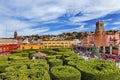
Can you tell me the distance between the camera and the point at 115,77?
16453mm

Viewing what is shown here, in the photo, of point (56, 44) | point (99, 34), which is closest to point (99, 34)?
point (99, 34)

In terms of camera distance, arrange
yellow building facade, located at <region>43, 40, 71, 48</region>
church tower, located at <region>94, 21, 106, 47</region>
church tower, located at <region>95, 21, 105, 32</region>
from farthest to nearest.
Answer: church tower, located at <region>95, 21, 105, 32</region>, yellow building facade, located at <region>43, 40, 71, 48</region>, church tower, located at <region>94, 21, 106, 47</region>

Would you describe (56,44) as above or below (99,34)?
below

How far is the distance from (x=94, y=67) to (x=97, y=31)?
2915 inches

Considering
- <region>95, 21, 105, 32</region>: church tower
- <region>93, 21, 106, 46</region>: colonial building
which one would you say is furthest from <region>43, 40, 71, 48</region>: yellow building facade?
<region>95, 21, 105, 32</region>: church tower

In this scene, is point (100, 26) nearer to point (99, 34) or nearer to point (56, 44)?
point (99, 34)

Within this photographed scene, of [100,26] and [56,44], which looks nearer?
[56,44]

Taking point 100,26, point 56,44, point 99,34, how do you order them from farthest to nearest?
point 100,26
point 56,44
point 99,34

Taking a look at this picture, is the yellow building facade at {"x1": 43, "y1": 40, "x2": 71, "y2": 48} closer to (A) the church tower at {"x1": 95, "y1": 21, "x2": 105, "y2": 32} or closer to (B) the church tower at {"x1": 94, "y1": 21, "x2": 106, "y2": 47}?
(B) the church tower at {"x1": 94, "y1": 21, "x2": 106, "y2": 47}

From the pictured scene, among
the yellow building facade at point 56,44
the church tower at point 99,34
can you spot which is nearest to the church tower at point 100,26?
the church tower at point 99,34

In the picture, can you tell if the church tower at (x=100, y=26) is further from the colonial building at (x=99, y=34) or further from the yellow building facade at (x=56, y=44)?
the yellow building facade at (x=56, y=44)

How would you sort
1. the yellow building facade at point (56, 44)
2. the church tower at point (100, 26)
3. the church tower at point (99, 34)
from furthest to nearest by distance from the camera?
the church tower at point (100, 26)
the yellow building facade at point (56, 44)
the church tower at point (99, 34)

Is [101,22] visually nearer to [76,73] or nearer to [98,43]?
[98,43]

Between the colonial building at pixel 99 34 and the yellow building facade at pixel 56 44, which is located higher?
the colonial building at pixel 99 34
